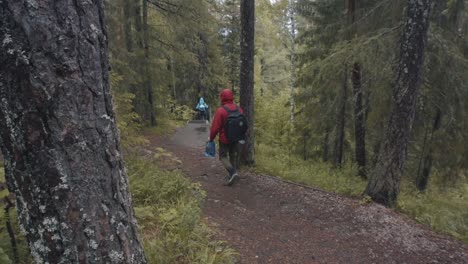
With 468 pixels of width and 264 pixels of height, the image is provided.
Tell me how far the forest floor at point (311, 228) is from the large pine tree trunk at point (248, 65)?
1350 mm

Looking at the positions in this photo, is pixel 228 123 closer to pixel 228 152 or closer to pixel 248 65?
pixel 228 152

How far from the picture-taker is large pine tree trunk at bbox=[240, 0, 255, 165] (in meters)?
7.99

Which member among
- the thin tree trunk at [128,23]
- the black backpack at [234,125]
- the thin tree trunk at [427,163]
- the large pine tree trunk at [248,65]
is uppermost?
the thin tree trunk at [128,23]

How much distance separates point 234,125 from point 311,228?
2.66 m

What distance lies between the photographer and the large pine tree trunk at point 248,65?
7988 millimetres

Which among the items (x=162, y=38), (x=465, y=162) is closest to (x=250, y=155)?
(x=465, y=162)

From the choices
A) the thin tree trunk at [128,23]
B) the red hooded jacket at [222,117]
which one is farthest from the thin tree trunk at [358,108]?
the thin tree trunk at [128,23]

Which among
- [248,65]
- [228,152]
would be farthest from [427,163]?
[228,152]

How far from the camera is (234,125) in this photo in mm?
6840

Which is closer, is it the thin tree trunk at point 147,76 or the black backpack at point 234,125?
the black backpack at point 234,125

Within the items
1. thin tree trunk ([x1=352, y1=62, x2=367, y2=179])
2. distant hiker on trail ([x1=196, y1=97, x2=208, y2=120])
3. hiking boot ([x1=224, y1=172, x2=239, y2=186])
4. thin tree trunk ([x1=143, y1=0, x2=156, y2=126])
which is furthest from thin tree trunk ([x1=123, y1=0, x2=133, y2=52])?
thin tree trunk ([x1=352, y1=62, x2=367, y2=179])

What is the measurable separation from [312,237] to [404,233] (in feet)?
5.33

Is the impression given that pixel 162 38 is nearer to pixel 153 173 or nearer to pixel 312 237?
pixel 153 173

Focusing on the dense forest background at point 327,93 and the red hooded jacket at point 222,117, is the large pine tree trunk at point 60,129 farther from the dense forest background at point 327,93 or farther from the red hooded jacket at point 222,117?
the red hooded jacket at point 222,117
